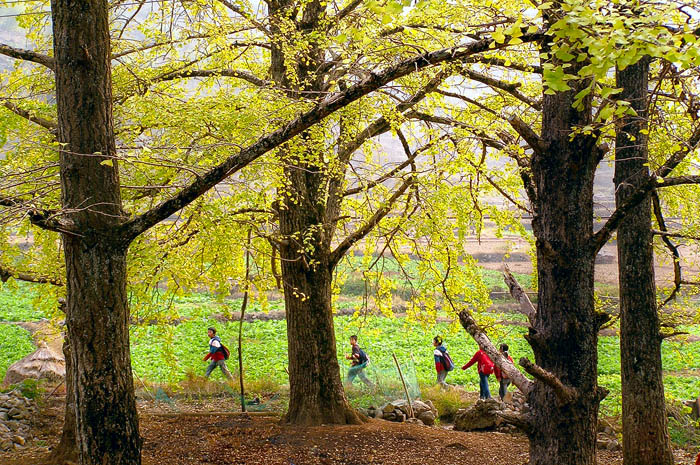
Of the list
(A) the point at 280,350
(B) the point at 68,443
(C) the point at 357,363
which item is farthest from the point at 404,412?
(A) the point at 280,350

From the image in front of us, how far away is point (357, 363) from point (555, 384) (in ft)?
28.8

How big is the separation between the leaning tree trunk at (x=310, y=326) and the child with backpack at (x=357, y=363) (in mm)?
3298

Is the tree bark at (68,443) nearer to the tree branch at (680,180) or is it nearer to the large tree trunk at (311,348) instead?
the large tree trunk at (311,348)

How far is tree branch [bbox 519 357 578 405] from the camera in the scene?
12.3 ft

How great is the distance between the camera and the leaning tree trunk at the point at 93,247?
4301 millimetres

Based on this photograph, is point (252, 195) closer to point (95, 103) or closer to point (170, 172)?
point (170, 172)

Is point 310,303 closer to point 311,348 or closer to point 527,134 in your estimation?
point 311,348

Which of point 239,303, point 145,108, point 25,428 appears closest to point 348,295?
point 239,303

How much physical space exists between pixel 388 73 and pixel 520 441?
24.3 ft

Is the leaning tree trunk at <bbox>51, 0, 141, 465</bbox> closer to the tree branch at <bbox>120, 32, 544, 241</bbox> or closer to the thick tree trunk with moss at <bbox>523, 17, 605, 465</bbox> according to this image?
the tree branch at <bbox>120, 32, 544, 241</bbox>

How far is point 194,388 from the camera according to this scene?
1355 centimetres

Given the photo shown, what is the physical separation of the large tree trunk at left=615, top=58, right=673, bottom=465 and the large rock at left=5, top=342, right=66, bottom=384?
40.7ft

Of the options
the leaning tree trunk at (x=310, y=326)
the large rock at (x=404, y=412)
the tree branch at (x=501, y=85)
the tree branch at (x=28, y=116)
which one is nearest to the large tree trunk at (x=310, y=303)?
the leaning tree trunk at (x=310, y=326)

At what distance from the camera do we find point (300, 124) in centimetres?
405
